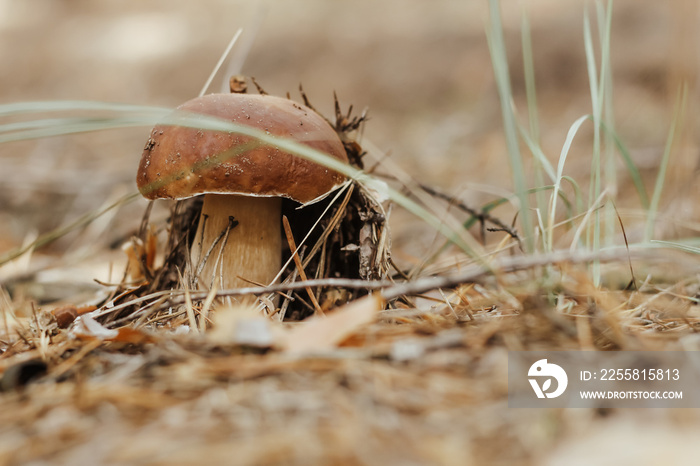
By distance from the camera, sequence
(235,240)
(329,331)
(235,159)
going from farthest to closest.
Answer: (235,240) → (235,159) → (329,331)

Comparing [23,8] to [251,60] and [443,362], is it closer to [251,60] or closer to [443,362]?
[251,60]

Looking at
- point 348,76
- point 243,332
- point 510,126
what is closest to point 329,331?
point 243,332

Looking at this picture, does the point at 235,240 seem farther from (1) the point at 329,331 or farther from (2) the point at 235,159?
(1) the point at 329,331

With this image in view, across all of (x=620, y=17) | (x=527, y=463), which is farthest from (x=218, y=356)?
(x=620, y=17)

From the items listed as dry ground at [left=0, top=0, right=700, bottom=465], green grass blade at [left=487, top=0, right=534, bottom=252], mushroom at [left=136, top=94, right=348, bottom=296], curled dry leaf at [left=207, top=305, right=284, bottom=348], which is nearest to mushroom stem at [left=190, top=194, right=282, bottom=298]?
mushroom at [left=136, top=94, right=348, bottom=296]

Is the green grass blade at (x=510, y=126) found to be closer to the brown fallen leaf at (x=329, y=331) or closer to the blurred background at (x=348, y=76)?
the brown fallen leaf at (x=329, y=331)

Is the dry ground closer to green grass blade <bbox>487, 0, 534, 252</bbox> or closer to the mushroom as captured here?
green grass blade <bbox>487, 0, 534, 252</bbox>

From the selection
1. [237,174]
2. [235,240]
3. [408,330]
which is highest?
[237,174]
